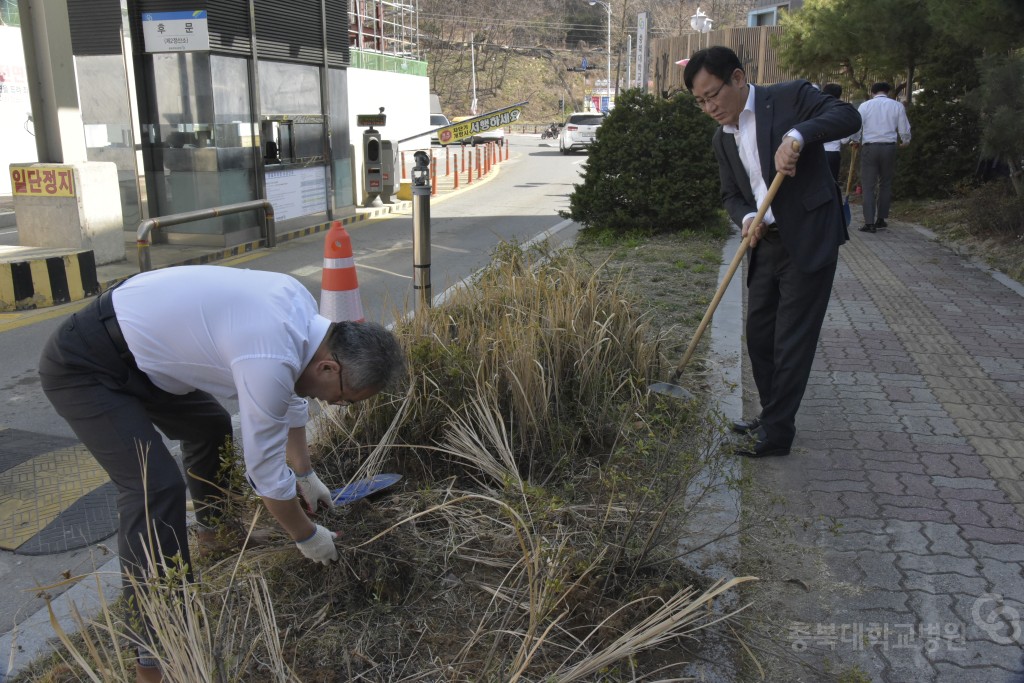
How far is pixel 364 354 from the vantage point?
247 cm

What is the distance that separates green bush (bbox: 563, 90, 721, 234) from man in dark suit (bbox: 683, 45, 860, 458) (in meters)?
5.60

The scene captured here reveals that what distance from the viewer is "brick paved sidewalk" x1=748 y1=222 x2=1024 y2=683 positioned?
272cm

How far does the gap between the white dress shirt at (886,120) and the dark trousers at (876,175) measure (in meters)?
0.13

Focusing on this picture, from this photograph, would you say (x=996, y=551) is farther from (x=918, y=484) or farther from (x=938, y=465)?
(x=938, y=465)

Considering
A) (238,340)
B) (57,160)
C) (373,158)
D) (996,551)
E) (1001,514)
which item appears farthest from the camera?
(373,158)

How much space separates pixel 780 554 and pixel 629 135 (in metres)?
7.43

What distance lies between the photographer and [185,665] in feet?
6.67

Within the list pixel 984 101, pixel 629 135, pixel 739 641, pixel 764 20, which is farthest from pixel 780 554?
pixel 764 20

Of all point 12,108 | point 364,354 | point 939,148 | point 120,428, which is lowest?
point 120,428

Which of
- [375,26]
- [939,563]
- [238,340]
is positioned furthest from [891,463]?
[375,26]

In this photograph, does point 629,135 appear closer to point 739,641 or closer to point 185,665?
point 739,641

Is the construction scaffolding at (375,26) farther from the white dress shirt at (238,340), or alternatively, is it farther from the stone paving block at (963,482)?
the white dress shirt at (238,340)

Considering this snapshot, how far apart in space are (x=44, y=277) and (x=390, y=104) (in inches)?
531

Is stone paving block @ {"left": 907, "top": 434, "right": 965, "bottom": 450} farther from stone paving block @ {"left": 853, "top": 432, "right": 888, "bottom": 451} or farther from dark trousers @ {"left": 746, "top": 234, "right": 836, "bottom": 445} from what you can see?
dark trousers @ {"left": 746, "top": 234, "right": 836, "bottom": 445}
